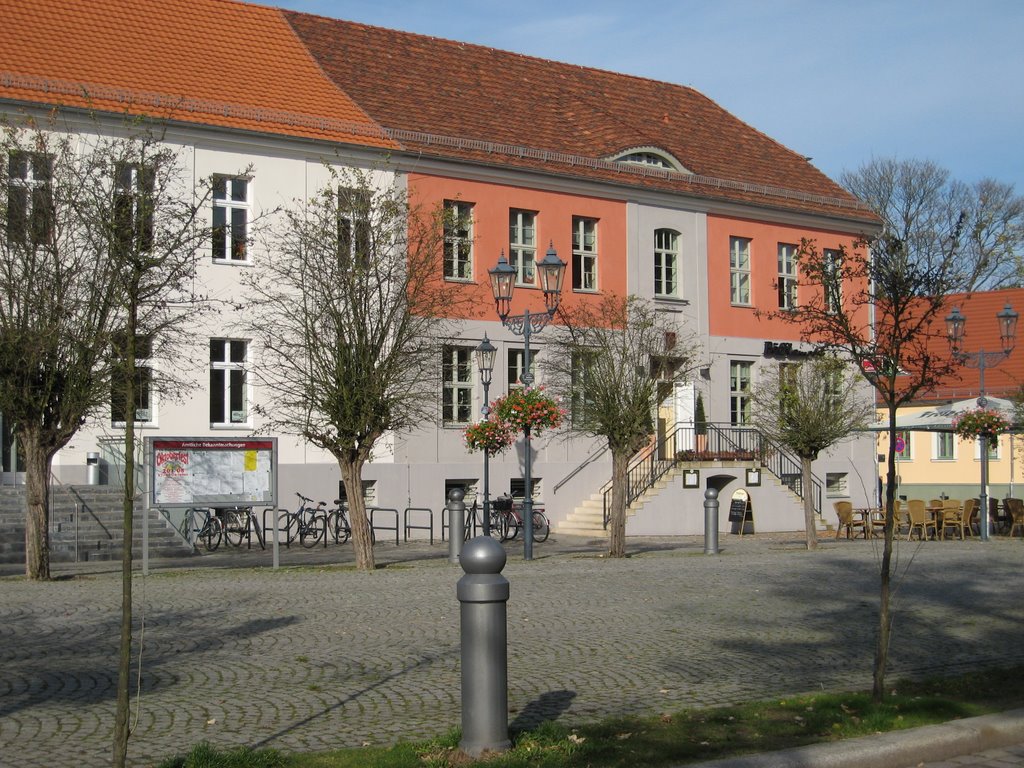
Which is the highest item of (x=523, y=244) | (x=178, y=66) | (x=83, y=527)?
(x=178, y=66)

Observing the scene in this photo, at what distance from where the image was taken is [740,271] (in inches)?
1453

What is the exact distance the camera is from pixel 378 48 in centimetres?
3528

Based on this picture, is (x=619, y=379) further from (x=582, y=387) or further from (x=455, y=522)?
(x=455, y=522)

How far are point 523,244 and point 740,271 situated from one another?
7.42m

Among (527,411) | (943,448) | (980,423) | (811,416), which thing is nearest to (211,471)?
(527,411)

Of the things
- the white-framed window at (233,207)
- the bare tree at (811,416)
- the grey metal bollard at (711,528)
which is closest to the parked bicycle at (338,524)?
the white-framed window at (233,207)

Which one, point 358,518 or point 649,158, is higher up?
point 649,158

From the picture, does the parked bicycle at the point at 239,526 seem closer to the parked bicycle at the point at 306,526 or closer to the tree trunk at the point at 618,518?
the parked bicycle at the point at 306,526

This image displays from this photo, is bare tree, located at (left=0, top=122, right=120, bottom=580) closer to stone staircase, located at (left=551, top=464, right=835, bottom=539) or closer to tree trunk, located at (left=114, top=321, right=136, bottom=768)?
tree trunk, located at (left=114, top=321, right=136, bottom=768)

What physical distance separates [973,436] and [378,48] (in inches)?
714

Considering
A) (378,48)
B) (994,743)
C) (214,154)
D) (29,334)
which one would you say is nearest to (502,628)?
(994,743)

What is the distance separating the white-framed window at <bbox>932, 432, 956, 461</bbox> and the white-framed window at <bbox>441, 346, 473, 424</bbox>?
29679 mm

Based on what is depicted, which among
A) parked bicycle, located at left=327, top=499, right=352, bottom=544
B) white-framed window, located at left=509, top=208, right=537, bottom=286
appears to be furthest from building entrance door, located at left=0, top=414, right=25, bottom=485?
white-framed window, located at left=509, top=208, right=537, bottom=286

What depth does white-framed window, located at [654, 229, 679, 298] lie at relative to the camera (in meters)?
35.2
